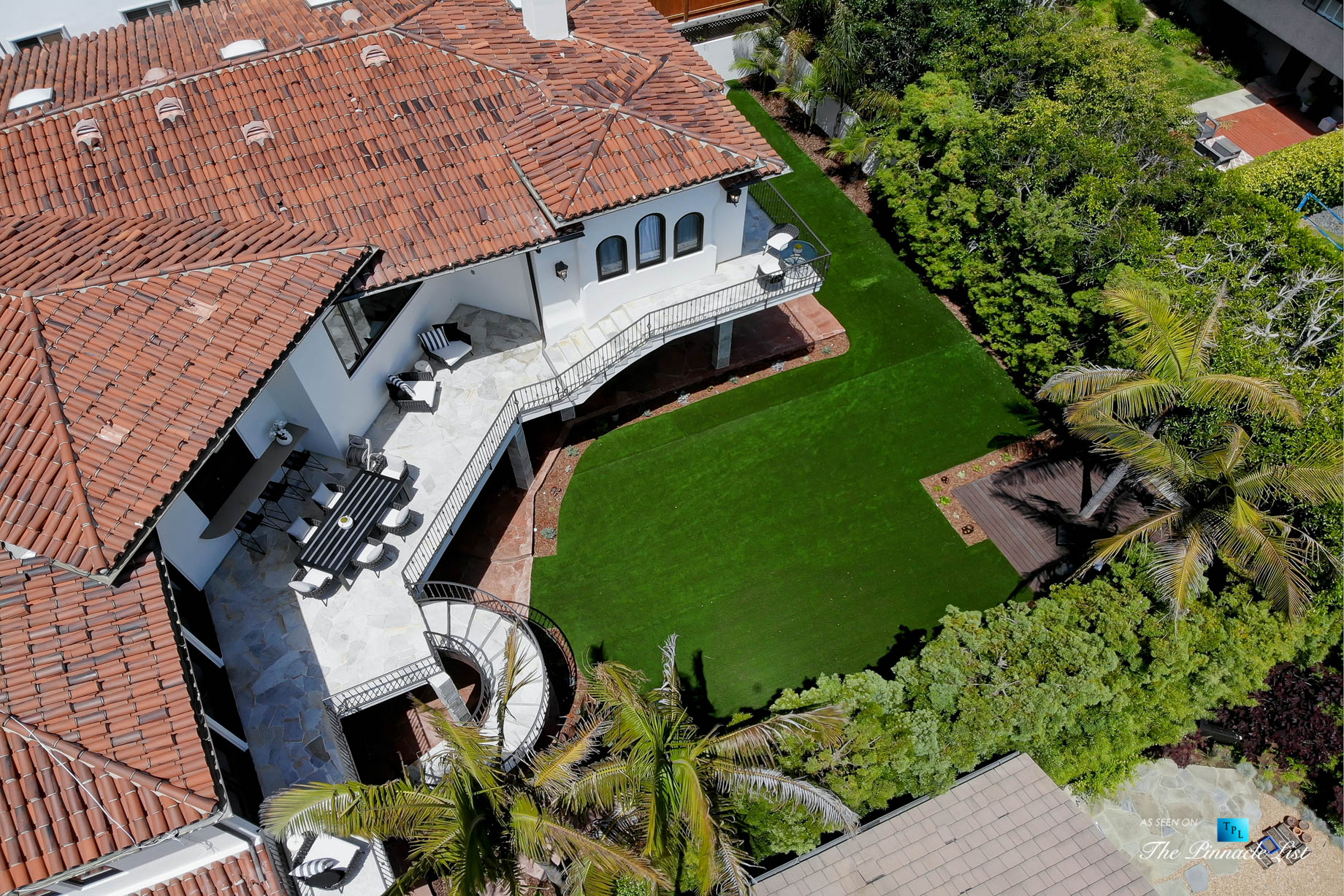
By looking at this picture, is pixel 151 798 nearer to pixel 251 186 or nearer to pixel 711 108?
pixel 251 186

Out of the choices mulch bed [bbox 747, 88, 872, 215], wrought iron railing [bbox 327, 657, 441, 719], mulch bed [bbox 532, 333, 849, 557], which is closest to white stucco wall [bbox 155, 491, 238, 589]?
wrought iron railing [bbox 327, 657, 441, 719]

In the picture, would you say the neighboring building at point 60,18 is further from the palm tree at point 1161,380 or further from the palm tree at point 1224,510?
the palm tree at point 1224,510

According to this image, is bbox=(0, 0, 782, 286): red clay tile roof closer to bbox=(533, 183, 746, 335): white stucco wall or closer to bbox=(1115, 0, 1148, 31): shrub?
bbox=(533, 183, 746, 335): white stucco wall

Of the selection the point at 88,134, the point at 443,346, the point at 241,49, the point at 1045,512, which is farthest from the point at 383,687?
the point at 1045,512

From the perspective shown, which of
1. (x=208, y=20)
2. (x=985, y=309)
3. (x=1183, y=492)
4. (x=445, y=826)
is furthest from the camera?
(x=985, y=309)

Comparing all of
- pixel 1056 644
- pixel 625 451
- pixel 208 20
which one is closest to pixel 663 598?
pixel 625 451

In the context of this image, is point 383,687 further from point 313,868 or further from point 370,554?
point 313,868
